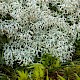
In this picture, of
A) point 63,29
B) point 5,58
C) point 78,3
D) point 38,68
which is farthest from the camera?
point 78,3

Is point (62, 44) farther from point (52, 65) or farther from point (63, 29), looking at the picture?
point (52, 65)

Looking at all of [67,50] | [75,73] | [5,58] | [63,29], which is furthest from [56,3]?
[75,73]

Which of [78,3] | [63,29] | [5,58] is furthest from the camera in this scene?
[78,3]

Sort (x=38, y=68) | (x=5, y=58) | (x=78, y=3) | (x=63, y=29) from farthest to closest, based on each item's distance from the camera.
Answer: (x=78, y=3) < (x=63, y=29) < (x=5, y=58) < (x=38, y=68)

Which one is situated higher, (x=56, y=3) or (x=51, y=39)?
(x=56, y=3)

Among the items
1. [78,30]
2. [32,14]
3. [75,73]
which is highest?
[32,14]

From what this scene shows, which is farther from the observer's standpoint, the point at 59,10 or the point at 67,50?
the point at 59,10

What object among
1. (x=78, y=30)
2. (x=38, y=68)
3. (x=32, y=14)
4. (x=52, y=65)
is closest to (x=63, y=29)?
(x=78, y=30)

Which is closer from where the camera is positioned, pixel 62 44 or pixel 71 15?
pixel 62 44

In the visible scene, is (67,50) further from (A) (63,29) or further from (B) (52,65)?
(B) (52,65)
